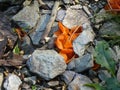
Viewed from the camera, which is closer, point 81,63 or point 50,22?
point 81,63

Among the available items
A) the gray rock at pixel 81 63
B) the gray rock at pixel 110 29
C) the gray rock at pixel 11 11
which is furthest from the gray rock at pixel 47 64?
the gray rock at pixel 11 11

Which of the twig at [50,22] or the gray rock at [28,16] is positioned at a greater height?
the gray rock at [28,16]

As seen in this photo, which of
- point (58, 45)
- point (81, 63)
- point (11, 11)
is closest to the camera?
point (81, 63)

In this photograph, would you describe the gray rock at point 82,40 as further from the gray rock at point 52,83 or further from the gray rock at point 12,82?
the gray rock at point 12,82

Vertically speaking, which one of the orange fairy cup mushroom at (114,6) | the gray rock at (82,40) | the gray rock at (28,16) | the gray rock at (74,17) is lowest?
the gray rock at (82,40)

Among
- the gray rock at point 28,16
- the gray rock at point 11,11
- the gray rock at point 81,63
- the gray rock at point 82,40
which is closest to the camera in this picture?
the gray rock at point 81,63

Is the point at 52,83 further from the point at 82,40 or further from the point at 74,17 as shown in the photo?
the point at 74,17

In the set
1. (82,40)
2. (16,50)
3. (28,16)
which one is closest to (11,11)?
(28,16)
